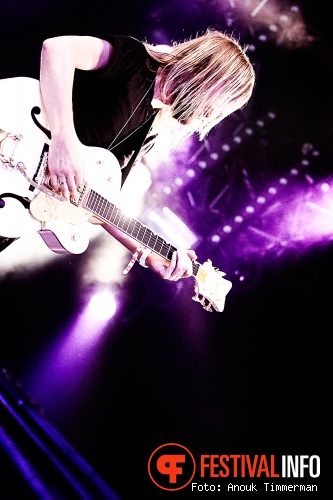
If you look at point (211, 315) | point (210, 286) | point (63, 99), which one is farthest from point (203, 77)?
point (211, 315)

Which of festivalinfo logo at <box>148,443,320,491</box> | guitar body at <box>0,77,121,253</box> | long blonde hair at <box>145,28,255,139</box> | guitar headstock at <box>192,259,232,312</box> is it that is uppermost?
long blonde hair at <box>145,28,255,139</box>

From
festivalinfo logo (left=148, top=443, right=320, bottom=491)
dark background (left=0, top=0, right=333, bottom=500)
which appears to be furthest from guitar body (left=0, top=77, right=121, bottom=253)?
festivalinfo logo (left=148, top=443, right=320, bottom=491)

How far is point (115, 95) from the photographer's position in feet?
7.00

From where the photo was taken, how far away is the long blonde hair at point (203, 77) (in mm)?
2197

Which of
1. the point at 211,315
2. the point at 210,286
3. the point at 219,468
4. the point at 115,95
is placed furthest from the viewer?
the point at 211,315

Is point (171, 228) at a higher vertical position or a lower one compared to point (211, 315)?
higher

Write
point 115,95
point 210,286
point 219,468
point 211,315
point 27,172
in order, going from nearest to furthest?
point 27,172 → point 115,95 → point 210,286 → point 219,468 → point 211,315

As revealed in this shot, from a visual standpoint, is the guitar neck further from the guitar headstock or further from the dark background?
the dark background

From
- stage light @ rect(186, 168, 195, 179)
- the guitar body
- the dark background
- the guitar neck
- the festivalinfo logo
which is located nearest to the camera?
the guitar body

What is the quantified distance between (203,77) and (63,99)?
69 cm

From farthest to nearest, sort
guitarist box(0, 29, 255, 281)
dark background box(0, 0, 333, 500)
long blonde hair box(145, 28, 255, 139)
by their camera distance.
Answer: dark background box(0, 0, 333, 500)
long blonde hair box(145, 28, 255, 139)
guitarist box(0, 29, 255, 281)

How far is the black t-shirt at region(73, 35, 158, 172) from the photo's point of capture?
6.65 ft

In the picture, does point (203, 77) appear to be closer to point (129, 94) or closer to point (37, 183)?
point (129, 94)

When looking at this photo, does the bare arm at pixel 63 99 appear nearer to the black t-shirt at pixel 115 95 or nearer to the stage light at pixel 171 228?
the black t-shirt at pixel 115 95
